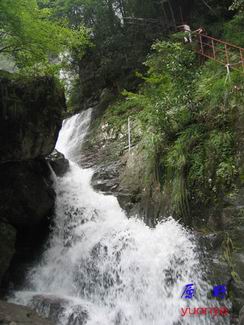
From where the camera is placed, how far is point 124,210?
995 cm

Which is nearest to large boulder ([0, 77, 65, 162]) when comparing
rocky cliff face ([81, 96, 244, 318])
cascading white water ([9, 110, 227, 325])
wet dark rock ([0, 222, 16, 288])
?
wet dark rock ([0, 222, 16, 288])

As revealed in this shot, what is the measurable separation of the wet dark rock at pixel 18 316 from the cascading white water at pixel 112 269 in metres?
0.64

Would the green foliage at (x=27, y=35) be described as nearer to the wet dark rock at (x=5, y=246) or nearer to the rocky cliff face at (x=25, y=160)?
the rocky cliff face at (x=25, y=160)

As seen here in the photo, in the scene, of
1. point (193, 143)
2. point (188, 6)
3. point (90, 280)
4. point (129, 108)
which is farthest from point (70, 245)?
point (188, 6)

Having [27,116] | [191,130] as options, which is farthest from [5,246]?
[191,130]

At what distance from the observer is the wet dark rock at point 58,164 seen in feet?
40.7

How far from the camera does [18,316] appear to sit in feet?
21.1

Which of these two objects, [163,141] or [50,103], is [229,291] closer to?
[163,141]

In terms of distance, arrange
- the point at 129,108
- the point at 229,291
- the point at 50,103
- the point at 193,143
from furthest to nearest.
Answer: the point at 129,108, the point at 50,103, the point at 193,143, the point at 229,291

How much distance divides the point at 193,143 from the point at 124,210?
9.30 ft

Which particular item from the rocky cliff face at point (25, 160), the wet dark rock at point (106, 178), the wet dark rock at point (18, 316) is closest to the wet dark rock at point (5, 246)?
the rocky cliff face at point (25, 160)

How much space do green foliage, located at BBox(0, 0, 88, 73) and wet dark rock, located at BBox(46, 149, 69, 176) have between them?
3.63m

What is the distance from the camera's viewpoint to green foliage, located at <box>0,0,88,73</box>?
8.05 metres

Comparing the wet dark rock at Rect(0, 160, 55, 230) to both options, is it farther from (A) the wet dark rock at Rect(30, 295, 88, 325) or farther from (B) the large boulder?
(A) the wet dark rock at Rect(30, 295, 88, 325)
